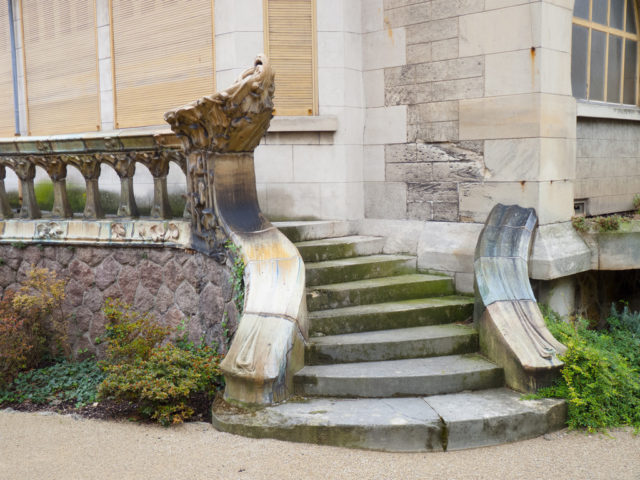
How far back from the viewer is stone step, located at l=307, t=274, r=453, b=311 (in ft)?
18.3

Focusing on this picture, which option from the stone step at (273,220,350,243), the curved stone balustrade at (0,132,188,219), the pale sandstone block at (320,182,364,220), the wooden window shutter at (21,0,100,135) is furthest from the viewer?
the wooden window shutter at (21,0,100,135)

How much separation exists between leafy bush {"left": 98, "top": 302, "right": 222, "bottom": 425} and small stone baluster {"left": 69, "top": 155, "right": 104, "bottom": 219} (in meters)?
1.16

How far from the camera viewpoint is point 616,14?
24.4 ft

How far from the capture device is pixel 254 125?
5105mm

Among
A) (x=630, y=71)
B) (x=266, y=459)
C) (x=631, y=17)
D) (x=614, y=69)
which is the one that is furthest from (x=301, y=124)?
(x=631, y=17)

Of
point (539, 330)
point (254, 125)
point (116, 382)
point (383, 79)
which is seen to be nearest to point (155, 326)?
point (116, 382)

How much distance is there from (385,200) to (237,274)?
8.19 ft

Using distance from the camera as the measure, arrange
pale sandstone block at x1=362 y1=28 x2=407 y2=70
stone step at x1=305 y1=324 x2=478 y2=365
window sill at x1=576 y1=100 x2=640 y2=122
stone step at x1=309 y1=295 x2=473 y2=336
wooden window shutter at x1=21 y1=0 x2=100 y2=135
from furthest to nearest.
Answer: wooden window shutter at x1=21 y1=0 x2=100 y2=135, pale sandstone block at x1=362 y1=28 x2=407 y2=70, window sill at x1=576 y1=100 x2=640 y2=122, stone step at x1=309 y1=295 x2=473 y2=336, stone step at x1=305 y1=324 x2=478 y2=365

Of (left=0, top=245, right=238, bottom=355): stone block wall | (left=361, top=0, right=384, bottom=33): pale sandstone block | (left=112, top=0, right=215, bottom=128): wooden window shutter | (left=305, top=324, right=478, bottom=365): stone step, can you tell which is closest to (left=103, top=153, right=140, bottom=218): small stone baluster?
(left=0, top=245, right=238, bottom=355): stone block wall

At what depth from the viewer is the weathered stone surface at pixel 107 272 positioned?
20.0ft

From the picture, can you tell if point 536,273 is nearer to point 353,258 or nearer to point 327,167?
point 353,258

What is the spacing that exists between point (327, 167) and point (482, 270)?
2213 millimetres

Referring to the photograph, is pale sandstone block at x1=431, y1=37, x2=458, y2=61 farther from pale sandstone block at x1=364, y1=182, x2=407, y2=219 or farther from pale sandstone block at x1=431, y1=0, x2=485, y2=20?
pale sandstone block at x1=364, y1=182, x2=407, y2=219

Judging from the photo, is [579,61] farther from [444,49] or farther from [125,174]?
[125,174]
